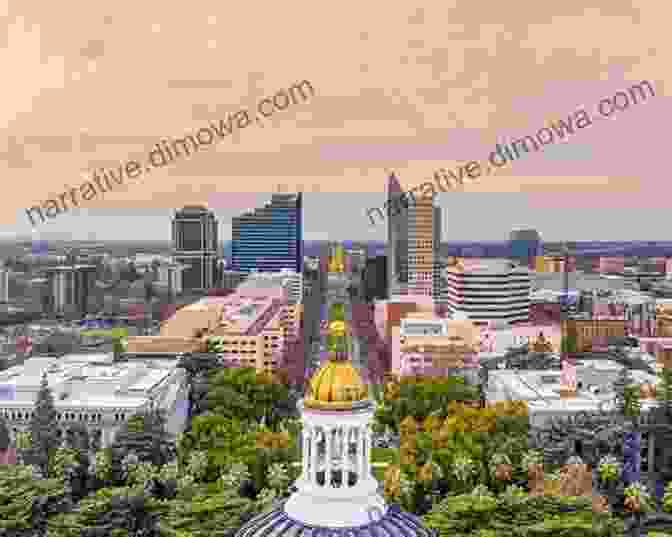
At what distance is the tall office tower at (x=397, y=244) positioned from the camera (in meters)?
148

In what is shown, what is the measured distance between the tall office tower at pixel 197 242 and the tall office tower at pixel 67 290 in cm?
5251

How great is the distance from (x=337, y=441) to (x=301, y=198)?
176282 millimetres

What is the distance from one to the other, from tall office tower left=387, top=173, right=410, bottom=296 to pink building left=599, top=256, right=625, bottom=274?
179 feet

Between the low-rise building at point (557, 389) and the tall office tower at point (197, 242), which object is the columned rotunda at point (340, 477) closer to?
the low-rise building at point (557, 389)

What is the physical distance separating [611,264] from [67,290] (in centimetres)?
11844

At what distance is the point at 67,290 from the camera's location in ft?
400

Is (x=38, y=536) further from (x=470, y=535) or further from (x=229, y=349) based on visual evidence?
(x=229, y=349)

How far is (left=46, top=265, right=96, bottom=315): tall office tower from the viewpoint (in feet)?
396

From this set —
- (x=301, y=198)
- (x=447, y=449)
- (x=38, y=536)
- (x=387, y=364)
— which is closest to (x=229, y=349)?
(x=387, y=364)

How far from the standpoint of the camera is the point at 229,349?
238 ft

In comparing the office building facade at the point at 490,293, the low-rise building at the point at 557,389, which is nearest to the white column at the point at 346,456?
the low-rise building at the point at 557,389

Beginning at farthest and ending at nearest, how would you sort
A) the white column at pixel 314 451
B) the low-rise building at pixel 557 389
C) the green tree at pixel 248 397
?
the green tree at pixel 248 397 → the low-rise building at pixel 557 389 → the white column at pixel 314 451

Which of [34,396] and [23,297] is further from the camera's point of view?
[23,297]

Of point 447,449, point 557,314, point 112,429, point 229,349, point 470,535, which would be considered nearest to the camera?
point 470,535
